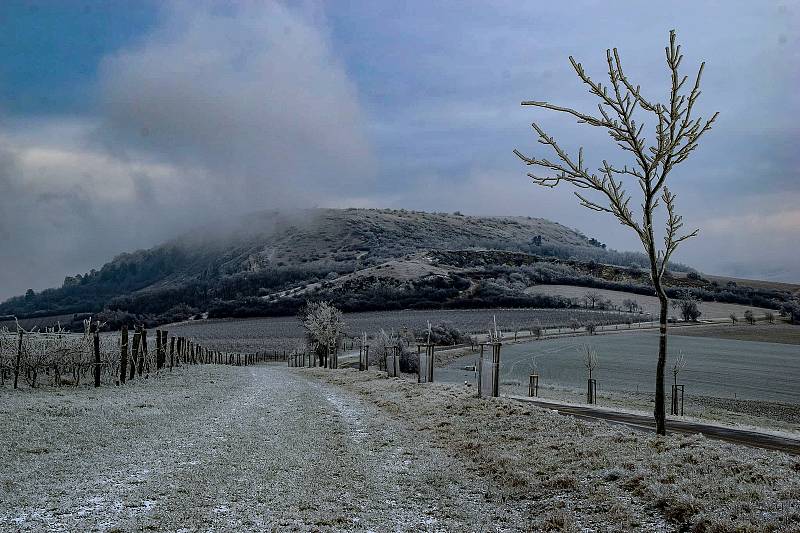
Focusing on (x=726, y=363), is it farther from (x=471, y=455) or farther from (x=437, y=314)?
(x=471, y=455)

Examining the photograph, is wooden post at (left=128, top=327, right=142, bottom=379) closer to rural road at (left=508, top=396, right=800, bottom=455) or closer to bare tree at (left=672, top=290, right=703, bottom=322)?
rural road at (left=508, top=396, right=800, bottom=455)

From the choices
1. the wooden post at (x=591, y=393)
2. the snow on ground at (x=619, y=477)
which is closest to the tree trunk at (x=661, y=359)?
the snow on ground at (x=619, y=477)

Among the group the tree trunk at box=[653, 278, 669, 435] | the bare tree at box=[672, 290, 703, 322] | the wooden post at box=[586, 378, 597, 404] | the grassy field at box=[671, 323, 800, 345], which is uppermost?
the tree trunk at box=[653, 278, 669, 435]

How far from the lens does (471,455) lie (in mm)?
13297

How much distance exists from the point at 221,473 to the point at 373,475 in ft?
8.24

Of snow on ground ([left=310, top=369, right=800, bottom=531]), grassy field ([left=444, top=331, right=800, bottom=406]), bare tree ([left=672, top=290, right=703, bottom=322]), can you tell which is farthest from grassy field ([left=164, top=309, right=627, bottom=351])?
snow on ground ([left=310, top=369, right=800, bottom=531])

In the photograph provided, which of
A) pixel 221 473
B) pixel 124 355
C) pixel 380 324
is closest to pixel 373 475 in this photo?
pixel 221 473

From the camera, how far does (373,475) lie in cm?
1143

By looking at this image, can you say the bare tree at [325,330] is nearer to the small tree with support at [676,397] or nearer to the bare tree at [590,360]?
the bare tree at [590,360]

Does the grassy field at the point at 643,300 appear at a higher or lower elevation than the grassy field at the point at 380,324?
higher

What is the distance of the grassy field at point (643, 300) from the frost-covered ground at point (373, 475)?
106448 millimetres

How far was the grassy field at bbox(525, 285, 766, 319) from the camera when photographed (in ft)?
367

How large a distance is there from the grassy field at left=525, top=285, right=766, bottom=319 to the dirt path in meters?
107

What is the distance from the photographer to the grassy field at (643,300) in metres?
112
